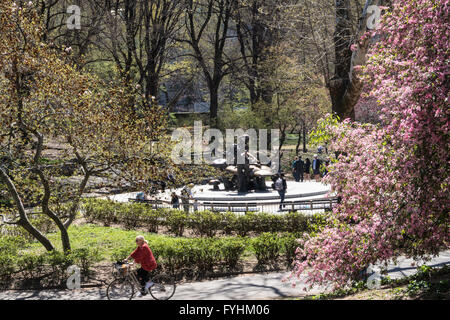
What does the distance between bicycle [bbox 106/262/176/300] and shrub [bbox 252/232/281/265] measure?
3549 mm

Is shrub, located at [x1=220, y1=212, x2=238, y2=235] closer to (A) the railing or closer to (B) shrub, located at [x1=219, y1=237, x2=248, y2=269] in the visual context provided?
(A) the railing

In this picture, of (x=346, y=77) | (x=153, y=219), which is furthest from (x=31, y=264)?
(x=346, y=77)

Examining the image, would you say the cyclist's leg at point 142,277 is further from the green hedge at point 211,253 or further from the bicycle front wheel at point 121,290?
the green hedge at point 211,253

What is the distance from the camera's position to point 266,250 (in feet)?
43.9

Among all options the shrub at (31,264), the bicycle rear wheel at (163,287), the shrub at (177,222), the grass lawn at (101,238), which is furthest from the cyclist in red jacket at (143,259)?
the shrub at (177,222)

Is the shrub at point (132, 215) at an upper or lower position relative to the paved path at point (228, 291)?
upper

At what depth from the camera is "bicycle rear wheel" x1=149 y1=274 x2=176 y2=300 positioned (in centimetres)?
1034

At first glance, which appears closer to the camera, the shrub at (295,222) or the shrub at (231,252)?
the shrub at (231,252)

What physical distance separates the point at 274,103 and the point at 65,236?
31.1 metres

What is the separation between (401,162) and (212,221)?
1103cm

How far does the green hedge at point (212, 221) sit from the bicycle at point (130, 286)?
6560mm

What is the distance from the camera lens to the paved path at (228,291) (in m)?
10.7

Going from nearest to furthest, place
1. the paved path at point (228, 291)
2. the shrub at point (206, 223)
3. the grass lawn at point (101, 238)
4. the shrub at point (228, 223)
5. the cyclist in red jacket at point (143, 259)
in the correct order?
the cyclist in red jacket at point (143, 259), the paved path at point (228, 291), the grass lawn at point (101, 238), the shrub at point (228, 223), the shrub at point (206, 223)

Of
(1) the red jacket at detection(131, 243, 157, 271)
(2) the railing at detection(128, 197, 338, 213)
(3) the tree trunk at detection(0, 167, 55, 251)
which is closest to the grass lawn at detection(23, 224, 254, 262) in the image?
(3) the tree trunk at detection(0, 167, 55, 251)
